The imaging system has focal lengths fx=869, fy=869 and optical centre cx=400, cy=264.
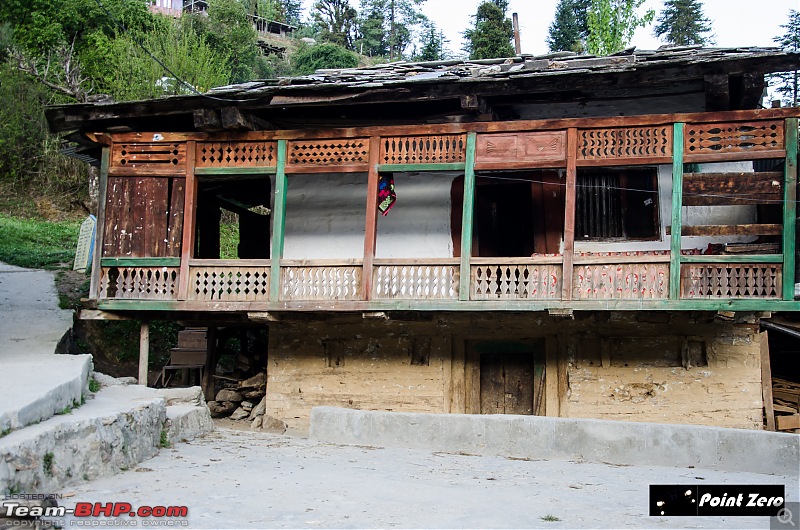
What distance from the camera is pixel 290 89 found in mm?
12969

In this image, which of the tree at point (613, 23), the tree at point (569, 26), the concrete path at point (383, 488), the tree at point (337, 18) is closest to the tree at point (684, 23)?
the tree at point (569, 26)

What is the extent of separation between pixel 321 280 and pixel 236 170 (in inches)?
89.4

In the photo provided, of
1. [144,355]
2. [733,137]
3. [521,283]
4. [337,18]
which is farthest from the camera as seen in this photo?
[337,18]

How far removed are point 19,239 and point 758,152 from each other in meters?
19.5

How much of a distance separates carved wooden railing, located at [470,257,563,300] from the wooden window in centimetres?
140

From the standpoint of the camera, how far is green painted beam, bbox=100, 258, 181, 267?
13547 millimetres

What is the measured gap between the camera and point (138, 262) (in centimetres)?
1362

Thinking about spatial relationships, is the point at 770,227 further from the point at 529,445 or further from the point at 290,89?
the point at 290,89

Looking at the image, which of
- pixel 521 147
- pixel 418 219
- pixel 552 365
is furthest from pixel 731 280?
pixel 418 219

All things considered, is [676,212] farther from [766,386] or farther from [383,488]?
[383,488]

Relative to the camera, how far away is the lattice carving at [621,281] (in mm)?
11977

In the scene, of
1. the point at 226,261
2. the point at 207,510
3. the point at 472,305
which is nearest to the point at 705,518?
the point at 207,510

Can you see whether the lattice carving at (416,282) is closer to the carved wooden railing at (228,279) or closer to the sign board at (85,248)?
the carved wooden railing at (228,279)

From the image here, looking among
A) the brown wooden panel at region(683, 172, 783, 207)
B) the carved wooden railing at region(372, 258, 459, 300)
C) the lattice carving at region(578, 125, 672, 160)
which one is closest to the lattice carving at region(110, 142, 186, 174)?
the carved wooden railing at region(372, 258, 459, 300)
